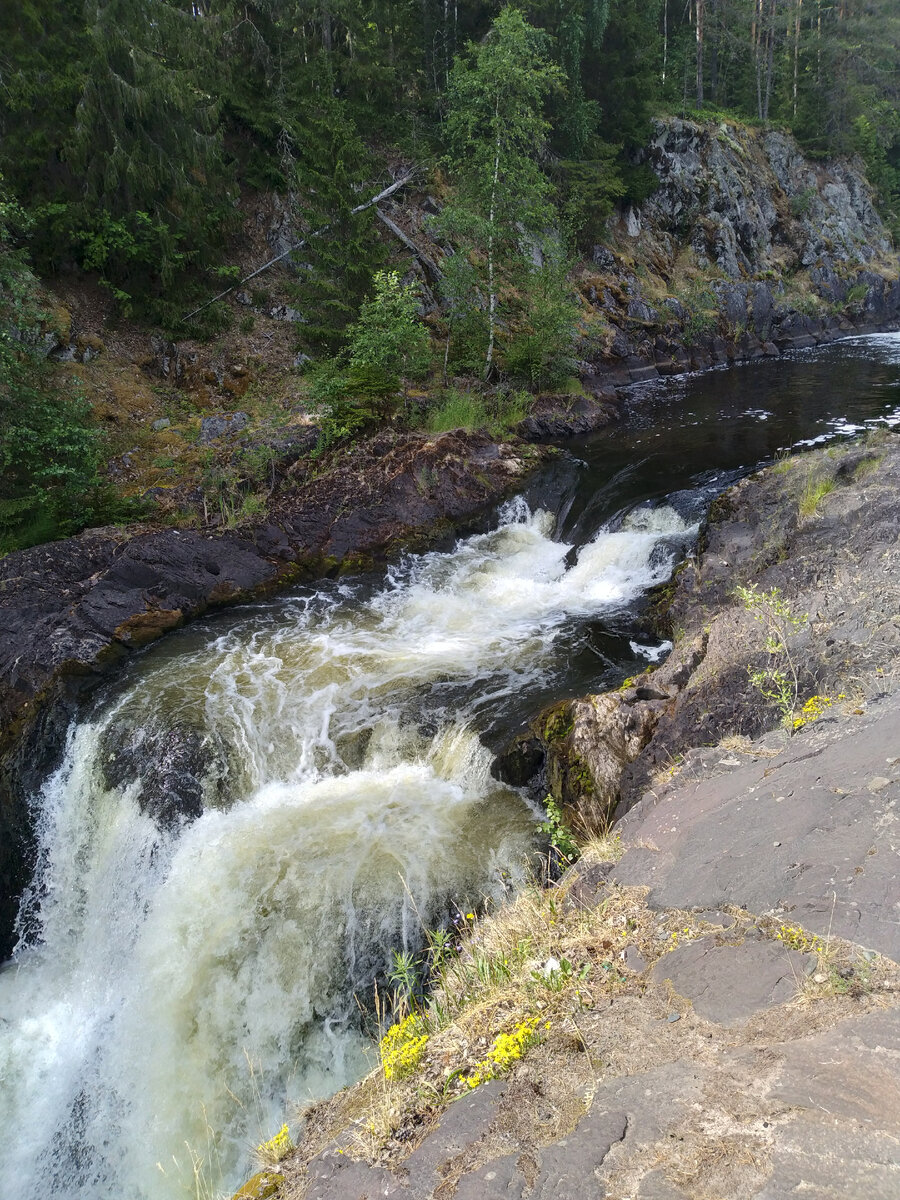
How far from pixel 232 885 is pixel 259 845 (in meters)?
0.45

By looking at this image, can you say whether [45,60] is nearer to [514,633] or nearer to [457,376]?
[457,376]

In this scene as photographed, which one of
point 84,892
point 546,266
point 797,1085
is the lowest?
point 84,892

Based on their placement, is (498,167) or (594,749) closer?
(594,749)

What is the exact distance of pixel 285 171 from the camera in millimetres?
19688

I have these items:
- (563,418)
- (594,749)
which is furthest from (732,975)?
(563,418)

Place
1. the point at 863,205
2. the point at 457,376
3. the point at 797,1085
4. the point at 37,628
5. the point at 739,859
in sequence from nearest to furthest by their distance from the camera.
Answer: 1. the point at 797,1085
2. the point at 739,859
3. the point at 37,628
4. the point at 457,376
5. the point at 863,205

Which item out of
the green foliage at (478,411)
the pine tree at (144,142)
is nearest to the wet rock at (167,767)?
the green foliage at (478,411)

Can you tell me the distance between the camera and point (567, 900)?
396 cm

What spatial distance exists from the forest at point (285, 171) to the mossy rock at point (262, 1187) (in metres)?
10.7

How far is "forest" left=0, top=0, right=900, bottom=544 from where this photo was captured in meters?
13.5

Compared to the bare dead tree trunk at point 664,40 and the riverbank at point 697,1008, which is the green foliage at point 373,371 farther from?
the bare dead tree trunk at point 664,40

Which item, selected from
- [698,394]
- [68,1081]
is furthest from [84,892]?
[698,394]

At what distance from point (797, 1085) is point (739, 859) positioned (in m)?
1.48

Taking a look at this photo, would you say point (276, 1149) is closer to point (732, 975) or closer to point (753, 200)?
point (732, 975)
